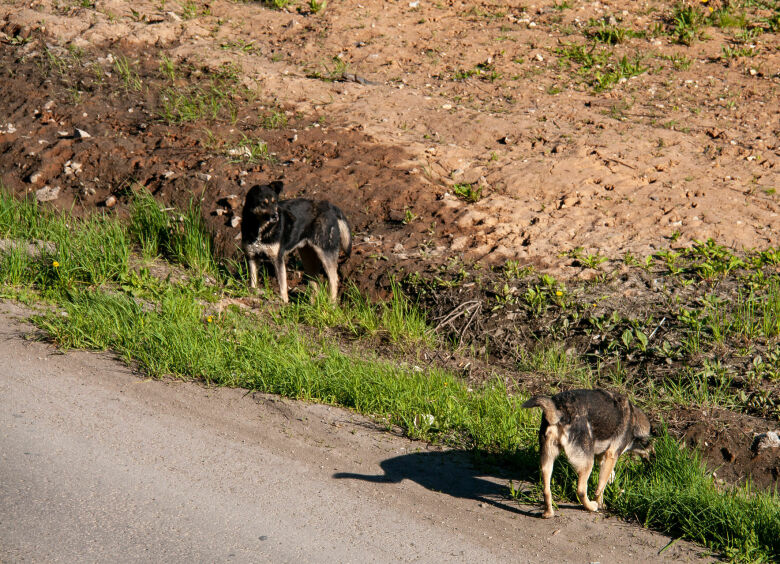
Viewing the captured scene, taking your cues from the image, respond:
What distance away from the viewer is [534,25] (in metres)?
12.8

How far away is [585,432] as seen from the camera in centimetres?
517

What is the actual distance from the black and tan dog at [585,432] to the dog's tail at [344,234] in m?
3.98

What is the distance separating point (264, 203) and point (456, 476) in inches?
147

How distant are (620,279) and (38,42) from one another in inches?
389

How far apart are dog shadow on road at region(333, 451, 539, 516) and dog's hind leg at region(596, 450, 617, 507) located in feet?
1.53

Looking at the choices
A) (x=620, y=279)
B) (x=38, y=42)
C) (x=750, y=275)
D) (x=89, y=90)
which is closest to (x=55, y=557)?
(x=620, y=279)

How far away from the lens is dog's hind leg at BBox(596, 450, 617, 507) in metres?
5.35

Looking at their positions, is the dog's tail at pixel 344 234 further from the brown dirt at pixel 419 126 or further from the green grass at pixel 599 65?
the green grass at pixel 599 65

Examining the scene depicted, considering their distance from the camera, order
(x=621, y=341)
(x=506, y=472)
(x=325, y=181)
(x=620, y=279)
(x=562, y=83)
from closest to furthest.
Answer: (x=506, y=472) → (x=621, y=341) → (x=620, y=279) → (x=325, y=181) → (x=562, y=83)

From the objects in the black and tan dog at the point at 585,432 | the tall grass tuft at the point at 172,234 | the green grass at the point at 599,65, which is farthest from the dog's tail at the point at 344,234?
the green grass at the point at 599,65

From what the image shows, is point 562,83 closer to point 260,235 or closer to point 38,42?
point 260,235

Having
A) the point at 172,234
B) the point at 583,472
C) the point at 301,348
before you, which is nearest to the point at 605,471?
the point at 583,472

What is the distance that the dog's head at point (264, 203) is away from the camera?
8133mm

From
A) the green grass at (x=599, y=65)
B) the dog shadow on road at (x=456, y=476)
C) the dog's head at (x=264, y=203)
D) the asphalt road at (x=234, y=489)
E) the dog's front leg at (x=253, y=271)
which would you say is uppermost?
the green grass at (x=599, y=65)
